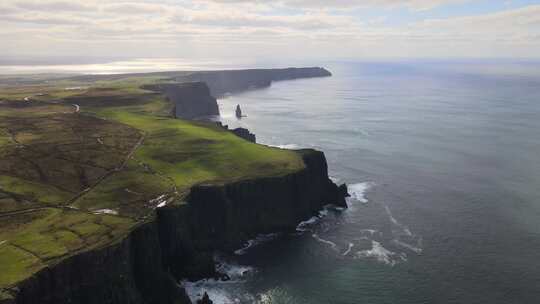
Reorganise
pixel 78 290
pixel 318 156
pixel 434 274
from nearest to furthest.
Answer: pixel 78 290, pixel 434 274, pixel 318 156

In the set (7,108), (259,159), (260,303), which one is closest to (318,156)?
(259,159)

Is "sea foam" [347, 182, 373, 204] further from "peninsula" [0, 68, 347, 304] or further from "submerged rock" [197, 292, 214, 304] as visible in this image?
"submerged rock" [197, 292, 214, 304]

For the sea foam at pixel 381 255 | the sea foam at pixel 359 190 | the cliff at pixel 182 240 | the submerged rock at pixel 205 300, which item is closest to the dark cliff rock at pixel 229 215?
the cliff at pixel 182 240

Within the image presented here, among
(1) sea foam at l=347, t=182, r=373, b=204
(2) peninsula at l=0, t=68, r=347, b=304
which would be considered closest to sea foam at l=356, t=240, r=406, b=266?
(2) peninsula at l=0, t=68, r=347, b=304

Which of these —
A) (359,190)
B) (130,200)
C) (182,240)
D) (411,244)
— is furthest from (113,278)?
(359,190)

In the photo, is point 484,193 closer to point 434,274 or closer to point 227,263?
point 434,274

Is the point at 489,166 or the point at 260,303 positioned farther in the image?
the point at 489,166
